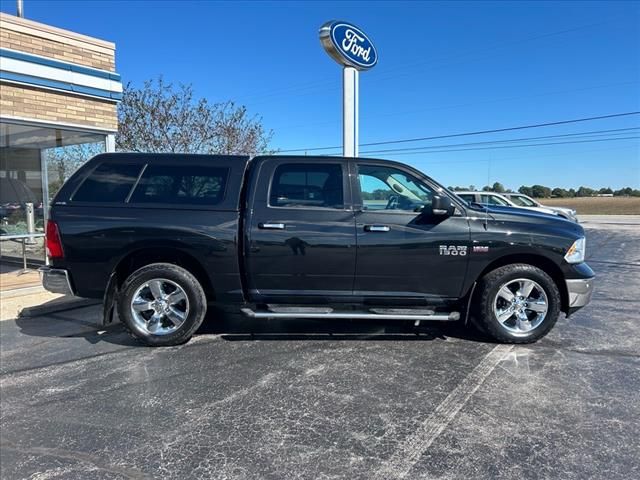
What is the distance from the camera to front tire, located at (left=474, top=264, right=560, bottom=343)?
489 centimetres

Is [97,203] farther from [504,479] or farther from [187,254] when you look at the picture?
[504,479]

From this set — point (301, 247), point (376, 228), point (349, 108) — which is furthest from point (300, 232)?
point (349, 108)

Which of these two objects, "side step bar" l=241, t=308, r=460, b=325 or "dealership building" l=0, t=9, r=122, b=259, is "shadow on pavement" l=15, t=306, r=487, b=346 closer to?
"side step bar" l=241, t=308, r=460, b=325

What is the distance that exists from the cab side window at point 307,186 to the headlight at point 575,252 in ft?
7.74

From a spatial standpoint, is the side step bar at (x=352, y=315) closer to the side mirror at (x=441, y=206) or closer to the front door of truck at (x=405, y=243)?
the front door of truck at (x=405, y=243)

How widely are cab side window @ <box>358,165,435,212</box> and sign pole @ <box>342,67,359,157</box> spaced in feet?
15.6

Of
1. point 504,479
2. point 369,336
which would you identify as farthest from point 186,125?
point 504,479

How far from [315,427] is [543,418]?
1.61 metres

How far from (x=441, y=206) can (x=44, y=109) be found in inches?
268

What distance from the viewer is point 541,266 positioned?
16.5 ft

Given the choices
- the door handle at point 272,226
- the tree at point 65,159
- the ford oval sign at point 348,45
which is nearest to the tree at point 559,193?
the ford oval sign at point 348,45

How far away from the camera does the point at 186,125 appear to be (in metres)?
16.8

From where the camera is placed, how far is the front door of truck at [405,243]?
15.9 ft

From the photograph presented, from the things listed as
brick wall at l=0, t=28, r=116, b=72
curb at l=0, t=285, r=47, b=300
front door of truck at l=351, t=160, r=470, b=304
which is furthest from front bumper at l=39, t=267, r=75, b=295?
brick wall at l=0, t=28, r=116, b=72
